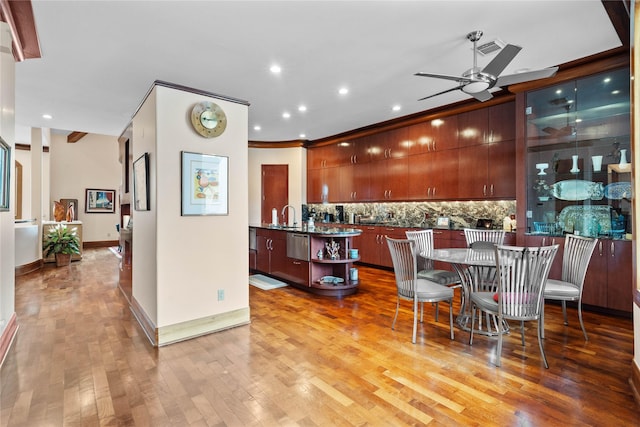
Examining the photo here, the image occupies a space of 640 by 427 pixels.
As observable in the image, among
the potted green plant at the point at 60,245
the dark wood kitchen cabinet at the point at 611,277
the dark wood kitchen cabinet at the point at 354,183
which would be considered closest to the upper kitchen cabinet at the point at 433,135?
the dark wood kitchen cabinet at the point at 354,183

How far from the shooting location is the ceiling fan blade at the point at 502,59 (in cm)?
255

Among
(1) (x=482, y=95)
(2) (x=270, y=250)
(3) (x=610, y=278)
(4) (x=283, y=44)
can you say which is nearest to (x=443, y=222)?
(3) (x=610, y=278)

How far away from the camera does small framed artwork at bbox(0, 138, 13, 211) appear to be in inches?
104

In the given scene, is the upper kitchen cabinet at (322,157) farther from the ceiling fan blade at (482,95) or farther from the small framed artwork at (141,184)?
the small framed artwork at (141,184)

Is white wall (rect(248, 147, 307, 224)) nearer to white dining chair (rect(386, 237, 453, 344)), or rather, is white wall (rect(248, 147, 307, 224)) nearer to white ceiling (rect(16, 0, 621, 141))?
white ceiling (rect(16, 0, 621, 141))

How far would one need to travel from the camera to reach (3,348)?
2750mm

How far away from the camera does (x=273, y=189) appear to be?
8.28m

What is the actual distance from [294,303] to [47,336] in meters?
2.62

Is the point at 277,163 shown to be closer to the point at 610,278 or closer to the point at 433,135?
the point at 433,135

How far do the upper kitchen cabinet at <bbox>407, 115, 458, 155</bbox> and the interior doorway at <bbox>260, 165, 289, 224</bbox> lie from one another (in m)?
3.40

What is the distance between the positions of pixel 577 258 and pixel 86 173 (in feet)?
42.2

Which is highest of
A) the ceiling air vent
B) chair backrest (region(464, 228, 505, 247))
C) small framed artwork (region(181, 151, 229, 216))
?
the ceiling air vent

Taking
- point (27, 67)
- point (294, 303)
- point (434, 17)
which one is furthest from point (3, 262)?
point (434, 17)

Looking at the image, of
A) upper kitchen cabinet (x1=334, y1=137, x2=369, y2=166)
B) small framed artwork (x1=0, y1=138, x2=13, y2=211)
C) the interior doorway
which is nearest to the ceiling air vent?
upper kitchen cabinet (x1=334, y1=137, x2=369, y2=166)
